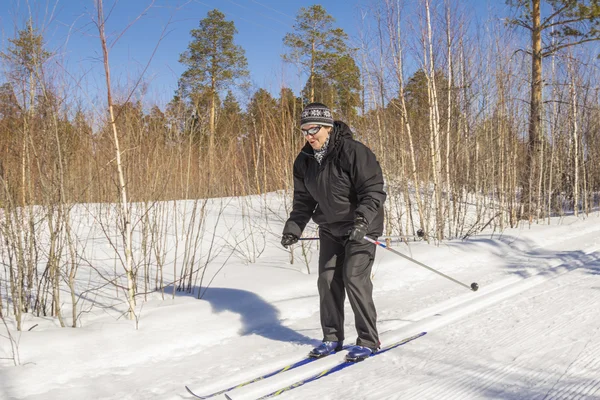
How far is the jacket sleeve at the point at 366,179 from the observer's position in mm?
3361

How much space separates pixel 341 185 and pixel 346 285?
723 mm

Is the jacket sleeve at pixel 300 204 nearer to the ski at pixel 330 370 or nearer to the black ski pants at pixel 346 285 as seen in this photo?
the black ski pants at pixel 346 285

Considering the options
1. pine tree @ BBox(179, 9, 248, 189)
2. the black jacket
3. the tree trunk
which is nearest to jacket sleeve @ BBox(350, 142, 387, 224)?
the black jacket

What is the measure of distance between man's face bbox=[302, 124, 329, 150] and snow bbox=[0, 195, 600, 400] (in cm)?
153

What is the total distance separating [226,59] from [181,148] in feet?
76.8

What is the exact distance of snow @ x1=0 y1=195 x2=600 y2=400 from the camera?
3029 millimetres

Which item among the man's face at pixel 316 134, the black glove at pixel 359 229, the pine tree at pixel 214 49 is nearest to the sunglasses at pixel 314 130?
the man's face at pixel 316 134

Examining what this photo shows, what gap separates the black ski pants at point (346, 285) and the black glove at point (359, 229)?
0.25 m

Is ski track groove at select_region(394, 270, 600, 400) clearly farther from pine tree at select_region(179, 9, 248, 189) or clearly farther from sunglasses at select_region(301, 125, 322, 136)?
pine tree at select_region(179, 9, 248, 189)

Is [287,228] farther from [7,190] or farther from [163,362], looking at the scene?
[7,190]

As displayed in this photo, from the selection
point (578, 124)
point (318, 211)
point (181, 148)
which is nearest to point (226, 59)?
point (578, 124)

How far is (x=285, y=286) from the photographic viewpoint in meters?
5.53

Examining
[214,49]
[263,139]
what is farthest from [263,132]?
[214,49]

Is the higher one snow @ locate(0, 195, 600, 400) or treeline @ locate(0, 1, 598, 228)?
treeline @ locate(0, 1, 598, 228)
